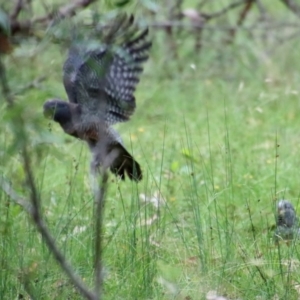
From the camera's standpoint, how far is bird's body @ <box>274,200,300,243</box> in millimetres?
3908

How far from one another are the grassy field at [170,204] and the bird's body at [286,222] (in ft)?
0.23

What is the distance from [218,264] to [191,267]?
121mm

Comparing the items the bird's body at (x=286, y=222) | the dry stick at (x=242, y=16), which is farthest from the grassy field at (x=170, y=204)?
the dry stick at (x=242, y=16)

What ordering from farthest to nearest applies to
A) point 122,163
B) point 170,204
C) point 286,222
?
point 122,163, point 170,204, point 286,222

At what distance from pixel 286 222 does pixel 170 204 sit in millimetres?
1037

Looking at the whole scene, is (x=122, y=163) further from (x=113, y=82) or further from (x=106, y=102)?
(x=113, y=82)

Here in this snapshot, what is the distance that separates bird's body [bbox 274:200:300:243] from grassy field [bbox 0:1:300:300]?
0.23 feet

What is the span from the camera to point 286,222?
4.10 meters

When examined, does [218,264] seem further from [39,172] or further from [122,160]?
[39,172]

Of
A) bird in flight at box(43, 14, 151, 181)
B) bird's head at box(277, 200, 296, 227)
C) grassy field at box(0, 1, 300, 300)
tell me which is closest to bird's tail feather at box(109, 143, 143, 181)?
bird in flight at box(43, 14, 151, 181)

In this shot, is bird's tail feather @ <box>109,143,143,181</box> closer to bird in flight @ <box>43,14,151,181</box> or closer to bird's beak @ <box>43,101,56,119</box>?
bird in flight @ <box>43,14,151,181</box>

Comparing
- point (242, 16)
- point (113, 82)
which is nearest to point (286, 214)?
point (113, 82)

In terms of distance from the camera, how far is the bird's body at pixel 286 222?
3.91 m

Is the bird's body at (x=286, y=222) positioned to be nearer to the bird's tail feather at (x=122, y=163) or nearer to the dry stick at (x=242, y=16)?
the bird's tail feather at (x=122, y=163)
